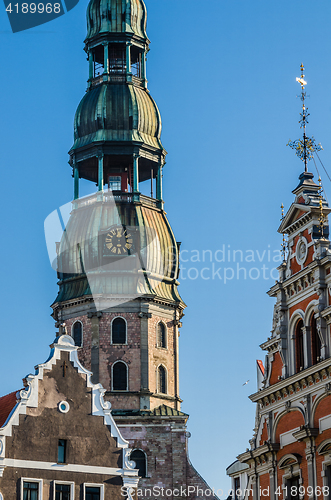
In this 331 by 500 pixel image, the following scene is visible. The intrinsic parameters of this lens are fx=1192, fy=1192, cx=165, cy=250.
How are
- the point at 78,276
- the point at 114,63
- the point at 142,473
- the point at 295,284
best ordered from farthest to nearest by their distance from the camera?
the point at 114,63, the point at 78,276, the point at 142,473, the point at 295,284

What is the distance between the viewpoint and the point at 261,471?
146ft

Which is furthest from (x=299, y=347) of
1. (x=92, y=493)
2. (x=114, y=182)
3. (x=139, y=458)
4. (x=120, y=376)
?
(x=114, y=182)

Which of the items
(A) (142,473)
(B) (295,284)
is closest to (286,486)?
(B) (295,284)

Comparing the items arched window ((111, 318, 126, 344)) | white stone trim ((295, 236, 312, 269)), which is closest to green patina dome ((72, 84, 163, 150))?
arched window ((111, 318, 126, 344))

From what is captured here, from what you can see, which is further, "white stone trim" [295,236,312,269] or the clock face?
the clock face

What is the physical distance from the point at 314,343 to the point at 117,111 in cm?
3630

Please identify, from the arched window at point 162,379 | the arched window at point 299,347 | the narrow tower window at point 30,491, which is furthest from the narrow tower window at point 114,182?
the arched window at point 299,347

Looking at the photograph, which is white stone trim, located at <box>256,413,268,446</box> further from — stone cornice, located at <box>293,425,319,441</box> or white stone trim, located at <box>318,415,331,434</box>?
white stone trim, located at <box>318,415,331,434</box>

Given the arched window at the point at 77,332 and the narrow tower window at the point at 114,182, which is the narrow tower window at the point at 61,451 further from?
the narrow tower window at the point at 114,182

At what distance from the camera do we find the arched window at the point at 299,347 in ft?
141

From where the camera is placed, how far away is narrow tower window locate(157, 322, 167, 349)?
7238 centimetres

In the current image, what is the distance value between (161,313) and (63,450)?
82.3 feet

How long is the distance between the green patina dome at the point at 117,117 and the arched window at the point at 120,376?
14.1 m

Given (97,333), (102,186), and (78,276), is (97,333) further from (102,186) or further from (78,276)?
(102,186)
